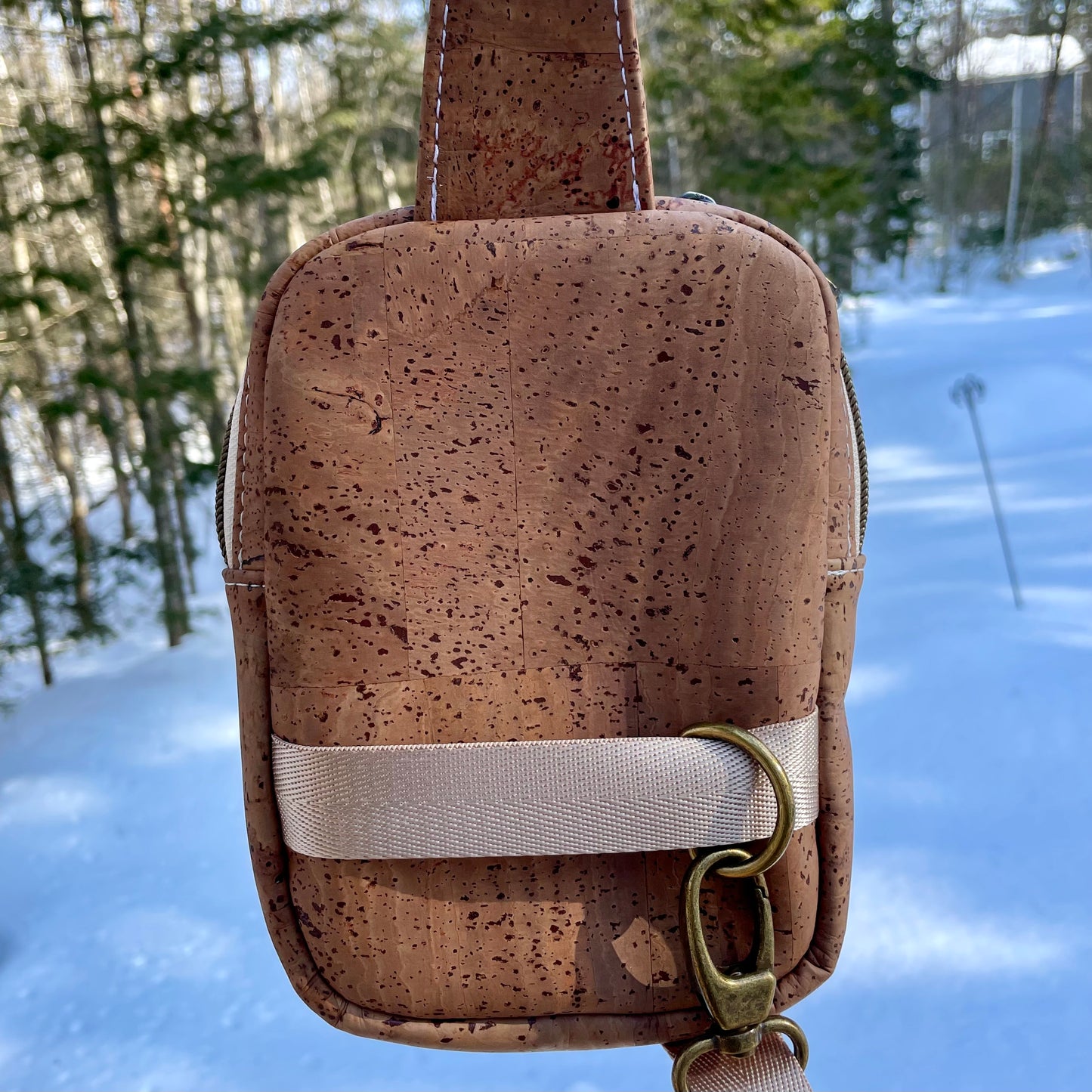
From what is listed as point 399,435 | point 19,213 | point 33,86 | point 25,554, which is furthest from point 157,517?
point 399,435

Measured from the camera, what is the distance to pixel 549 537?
11.9 inches

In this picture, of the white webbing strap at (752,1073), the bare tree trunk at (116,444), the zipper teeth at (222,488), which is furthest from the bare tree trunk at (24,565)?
the white webbing strap at (752,1073)

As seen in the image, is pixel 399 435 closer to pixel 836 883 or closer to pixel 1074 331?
pixel 836 883

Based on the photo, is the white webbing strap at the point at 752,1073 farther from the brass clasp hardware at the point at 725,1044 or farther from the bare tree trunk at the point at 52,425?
the bare tree trunk at the point at 52,425

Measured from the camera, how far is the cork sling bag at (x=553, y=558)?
11.5 inches

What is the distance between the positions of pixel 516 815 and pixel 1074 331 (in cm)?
89

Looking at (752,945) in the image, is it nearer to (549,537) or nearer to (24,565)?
(549,537)

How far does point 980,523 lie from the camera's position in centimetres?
A: 96

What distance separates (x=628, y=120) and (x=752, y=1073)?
32 cm

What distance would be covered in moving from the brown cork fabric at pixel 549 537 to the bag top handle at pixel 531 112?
0.04 feet

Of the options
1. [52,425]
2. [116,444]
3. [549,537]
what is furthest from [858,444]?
[116,444]

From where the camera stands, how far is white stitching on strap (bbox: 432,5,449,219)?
293 mm

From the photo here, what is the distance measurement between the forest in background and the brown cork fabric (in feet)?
2.88

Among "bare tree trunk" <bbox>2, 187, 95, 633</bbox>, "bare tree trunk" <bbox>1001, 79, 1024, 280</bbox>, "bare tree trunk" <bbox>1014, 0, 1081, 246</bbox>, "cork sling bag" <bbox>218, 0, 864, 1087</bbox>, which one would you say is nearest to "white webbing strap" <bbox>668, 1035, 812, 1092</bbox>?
"cork sling bag" <bbox>218, 0, 864, 1087</bbox>
